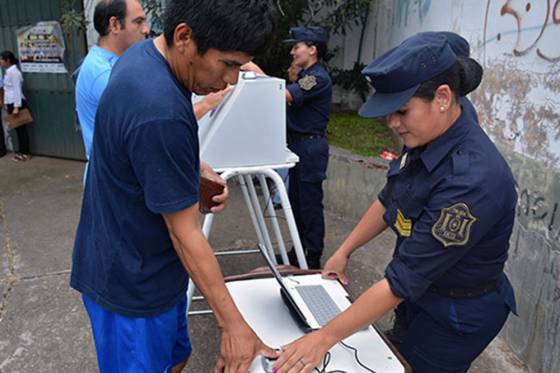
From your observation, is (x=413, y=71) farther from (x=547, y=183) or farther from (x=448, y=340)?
(x=547, y=183)

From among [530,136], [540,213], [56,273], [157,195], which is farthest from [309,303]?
[56,273]

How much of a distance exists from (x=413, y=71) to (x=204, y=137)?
1280 millimetres

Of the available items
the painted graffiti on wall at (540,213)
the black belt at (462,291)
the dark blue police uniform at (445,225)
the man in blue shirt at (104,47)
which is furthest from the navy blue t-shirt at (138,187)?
the painted graffiti on wall at (540,213)

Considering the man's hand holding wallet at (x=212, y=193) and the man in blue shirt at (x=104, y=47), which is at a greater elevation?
the man in blue shirt at (x=104, y=47)

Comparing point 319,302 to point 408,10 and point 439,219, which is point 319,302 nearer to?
point 439,219

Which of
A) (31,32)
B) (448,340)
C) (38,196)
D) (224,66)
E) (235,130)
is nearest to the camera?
(224,66)

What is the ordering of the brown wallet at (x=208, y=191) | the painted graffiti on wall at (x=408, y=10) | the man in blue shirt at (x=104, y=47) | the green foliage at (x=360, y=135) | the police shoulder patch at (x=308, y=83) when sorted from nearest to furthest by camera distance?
the brown wallet at (x=208, y=191) < the man in blue shirt at (x=104, y=47) < the police shoulder patch at (x=308, y=83) < the painted graffiti on wall at (x=408, y=10) < the green foliage at (x=360, y=135)

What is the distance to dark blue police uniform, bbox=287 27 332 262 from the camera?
3.24 metres

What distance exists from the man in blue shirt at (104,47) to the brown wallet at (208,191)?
0.98m

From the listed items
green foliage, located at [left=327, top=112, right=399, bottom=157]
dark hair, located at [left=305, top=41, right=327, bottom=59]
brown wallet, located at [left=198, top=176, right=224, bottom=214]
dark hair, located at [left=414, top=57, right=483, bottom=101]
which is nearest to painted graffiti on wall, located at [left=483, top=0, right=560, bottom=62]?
dark hair, located at [left=305, top=41, right=327, bottom=59]

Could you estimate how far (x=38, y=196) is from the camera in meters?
5.15

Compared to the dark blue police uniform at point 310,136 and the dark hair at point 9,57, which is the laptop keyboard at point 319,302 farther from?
the dark hair at point 9,57

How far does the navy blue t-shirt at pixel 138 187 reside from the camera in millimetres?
1098

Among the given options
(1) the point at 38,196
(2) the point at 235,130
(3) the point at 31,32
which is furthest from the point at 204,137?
(3) the point at 31,32
